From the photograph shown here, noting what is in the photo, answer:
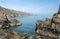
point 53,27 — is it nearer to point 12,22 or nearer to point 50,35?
point 50,35

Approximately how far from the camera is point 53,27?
2948 inches

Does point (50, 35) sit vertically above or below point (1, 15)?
below

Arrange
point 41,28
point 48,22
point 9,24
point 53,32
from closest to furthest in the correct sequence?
point 53,32, point 41,28, point 48,22, point 9,24

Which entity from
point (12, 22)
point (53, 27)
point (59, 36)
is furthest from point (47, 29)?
point (12, 22)

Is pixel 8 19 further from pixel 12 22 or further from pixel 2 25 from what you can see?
pixel 2 25

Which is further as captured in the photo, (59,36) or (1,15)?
(1,15)

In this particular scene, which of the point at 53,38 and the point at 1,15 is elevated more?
the point at 1,15

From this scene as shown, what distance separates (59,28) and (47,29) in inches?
238

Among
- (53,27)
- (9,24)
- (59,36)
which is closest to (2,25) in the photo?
(9,24)

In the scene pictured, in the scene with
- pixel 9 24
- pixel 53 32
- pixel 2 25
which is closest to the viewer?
pixel 53 32

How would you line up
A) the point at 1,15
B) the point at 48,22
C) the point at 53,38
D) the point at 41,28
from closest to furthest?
the point at 53,38, the point at 41,28, the point at 48,22, the point at 1,15

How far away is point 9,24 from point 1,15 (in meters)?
14.4

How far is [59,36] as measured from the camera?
221 ft

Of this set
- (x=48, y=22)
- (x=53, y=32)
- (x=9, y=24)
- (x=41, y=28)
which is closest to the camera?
(x=53, y=32)
